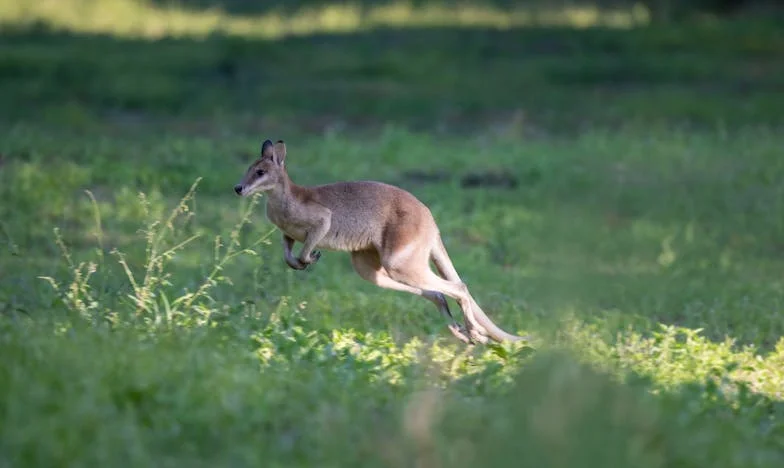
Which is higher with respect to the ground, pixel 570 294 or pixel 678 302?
pixel 570 294

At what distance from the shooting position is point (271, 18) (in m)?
26.8

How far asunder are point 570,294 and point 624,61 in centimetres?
1540

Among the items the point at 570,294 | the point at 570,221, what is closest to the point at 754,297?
the point at 570,221

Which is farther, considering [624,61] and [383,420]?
[624,61]

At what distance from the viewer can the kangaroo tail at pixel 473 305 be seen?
909 centimetres

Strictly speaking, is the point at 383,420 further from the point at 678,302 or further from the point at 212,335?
the point at 678,302

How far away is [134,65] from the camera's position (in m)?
21.0

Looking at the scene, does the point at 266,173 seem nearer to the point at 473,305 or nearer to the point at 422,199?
the point at 473,305

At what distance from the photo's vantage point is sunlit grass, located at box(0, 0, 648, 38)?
24.4 meters

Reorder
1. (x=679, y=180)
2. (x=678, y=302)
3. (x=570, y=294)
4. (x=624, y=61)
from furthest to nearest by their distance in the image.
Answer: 1. (x=624, y=61)
2. (x=679, y=180)
3. (x=678, y=302)
4. (x=570, y=294)

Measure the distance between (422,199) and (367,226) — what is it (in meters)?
5.32

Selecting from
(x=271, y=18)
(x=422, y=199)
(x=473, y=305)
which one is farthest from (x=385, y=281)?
(x=271, y=18)

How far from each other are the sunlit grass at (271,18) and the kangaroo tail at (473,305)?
14787mm

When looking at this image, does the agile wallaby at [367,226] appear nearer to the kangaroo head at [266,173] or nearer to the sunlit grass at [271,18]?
the kangaroo head at [266,173]
